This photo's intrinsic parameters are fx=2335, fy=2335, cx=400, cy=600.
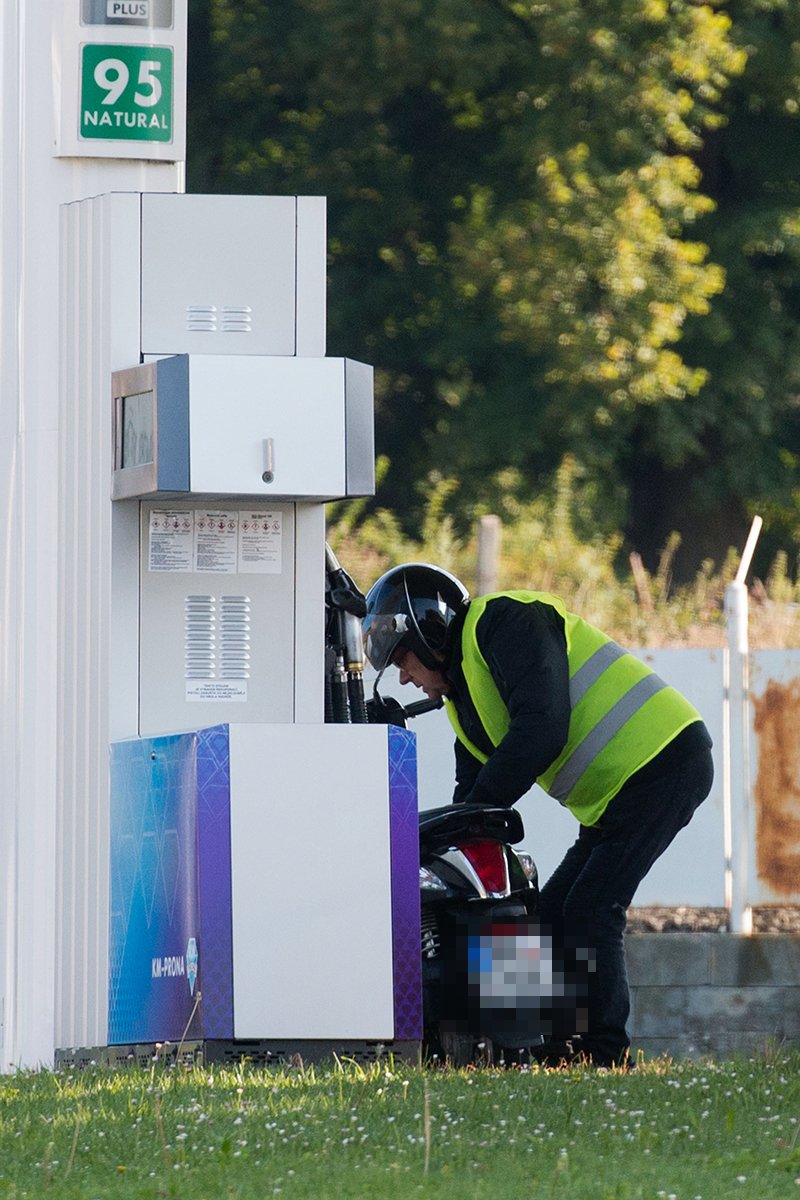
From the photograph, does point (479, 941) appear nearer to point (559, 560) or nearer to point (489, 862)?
point (489, 862)

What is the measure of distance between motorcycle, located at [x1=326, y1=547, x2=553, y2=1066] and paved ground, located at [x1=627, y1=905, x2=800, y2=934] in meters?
4.75

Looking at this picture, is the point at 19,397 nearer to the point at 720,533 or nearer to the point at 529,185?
the point at 529,185

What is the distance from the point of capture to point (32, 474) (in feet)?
23.4

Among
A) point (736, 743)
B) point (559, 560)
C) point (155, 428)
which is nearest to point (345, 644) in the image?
point (155, 428)

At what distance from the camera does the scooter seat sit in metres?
6.95

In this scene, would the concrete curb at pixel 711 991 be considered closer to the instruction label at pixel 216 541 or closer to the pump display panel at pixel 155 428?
the instruction label at pixel 216 541

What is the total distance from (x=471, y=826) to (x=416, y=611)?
0.75 metres

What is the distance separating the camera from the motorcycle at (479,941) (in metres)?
6.80

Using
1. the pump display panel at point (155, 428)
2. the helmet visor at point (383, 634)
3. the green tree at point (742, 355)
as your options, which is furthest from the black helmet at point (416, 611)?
the green tree at point (742, 355)

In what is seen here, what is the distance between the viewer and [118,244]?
7.01 meters

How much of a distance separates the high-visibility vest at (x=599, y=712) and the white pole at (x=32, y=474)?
1.34 m

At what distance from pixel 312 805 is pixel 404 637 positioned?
0.96 metres

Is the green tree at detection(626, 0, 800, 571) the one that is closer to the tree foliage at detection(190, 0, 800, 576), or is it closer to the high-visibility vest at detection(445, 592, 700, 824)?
the tree foliage at detection(190, 0, 800, 576)

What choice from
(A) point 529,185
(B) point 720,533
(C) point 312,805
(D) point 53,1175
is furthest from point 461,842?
(B) point 720,533
